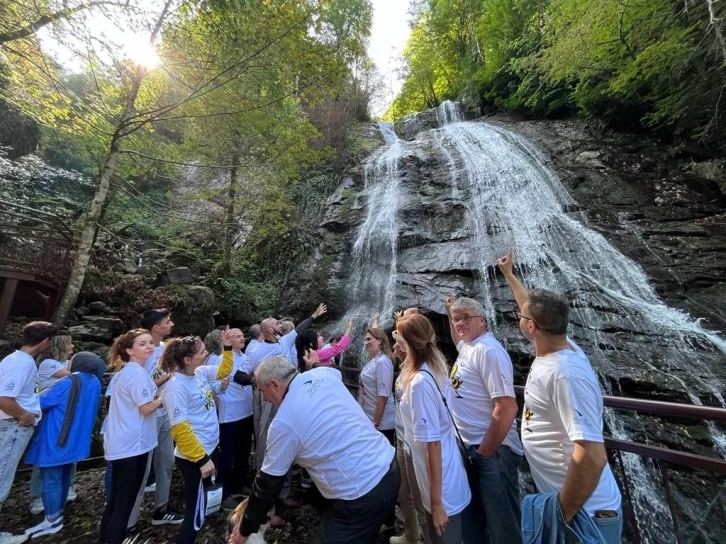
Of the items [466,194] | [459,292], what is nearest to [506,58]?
[466,194]

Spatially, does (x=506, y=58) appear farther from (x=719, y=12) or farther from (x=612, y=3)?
(x=719, y=12)

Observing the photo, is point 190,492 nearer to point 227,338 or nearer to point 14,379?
point 227,338

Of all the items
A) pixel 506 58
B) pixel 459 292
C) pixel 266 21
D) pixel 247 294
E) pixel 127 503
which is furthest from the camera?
pixel 506 58

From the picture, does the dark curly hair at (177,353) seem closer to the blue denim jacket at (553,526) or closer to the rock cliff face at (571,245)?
the blue denim jacket at (553,526)

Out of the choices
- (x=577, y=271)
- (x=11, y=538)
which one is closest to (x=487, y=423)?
(x=11, y=538)

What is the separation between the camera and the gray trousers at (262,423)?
3.70m

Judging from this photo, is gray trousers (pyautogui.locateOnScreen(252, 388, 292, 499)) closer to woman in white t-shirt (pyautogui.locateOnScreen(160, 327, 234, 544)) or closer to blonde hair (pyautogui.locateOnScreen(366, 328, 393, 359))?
woman in white t-shirt (pyautogui.locateOnScreen(160, 327, 234, 544))

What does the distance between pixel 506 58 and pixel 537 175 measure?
30.8 feet

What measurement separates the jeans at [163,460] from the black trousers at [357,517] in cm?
250

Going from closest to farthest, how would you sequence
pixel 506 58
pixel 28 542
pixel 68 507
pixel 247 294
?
pixel 28 542 < pixel 68 507 < pixel 247 294 < pixel 506 58

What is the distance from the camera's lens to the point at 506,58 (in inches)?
658

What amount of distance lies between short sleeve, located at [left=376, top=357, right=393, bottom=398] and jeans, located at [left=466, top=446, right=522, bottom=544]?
134 centimetres

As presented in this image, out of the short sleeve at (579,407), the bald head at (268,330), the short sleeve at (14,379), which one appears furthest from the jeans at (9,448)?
the short sleeve at (579,407)

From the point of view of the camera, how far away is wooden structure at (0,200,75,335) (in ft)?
23.6
